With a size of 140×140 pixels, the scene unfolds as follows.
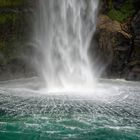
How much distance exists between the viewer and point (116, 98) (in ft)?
96.2

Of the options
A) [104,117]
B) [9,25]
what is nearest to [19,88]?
[9,25]

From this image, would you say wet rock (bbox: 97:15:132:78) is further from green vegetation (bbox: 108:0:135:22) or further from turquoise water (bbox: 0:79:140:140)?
turquoise water (bbox: 0:79:140:140)

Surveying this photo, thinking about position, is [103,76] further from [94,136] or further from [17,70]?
[94,136]

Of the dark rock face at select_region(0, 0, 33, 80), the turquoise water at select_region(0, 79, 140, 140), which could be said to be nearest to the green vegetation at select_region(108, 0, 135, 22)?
the dark rock face at select_region(0, 0, 33, 80)

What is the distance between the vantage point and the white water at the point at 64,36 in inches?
1518

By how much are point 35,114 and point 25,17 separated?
15.7m

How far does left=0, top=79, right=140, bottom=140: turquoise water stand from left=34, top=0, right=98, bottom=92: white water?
753 centimetres

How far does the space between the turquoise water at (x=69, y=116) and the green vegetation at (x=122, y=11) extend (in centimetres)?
1123

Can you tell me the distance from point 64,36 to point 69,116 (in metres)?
16.0

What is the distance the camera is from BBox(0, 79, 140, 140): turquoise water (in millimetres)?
21391

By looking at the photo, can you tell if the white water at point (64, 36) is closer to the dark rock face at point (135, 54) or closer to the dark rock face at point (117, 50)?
the dark rock face at point (117, 50)

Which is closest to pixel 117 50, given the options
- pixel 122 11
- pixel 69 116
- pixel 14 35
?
pixel 122 11

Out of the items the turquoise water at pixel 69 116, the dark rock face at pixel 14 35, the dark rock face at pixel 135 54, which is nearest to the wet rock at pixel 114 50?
the dark rock face at pixel 135 54

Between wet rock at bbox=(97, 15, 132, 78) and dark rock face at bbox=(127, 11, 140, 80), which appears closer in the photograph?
dark rock face at bbox=(127, 11, 140, 80)
